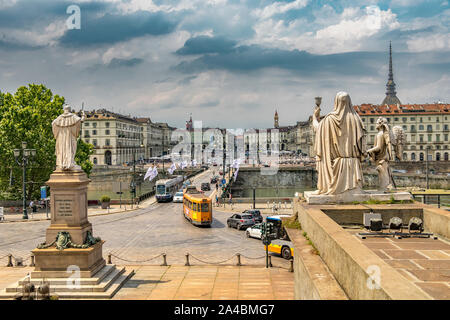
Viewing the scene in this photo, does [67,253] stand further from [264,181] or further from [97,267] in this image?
[264,181]

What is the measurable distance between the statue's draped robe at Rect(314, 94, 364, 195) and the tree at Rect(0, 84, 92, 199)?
33.3 metres

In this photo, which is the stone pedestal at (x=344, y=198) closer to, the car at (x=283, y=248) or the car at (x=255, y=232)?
the car at (x=283, y=248)

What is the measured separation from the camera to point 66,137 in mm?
14289

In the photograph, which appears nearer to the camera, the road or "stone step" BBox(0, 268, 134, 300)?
"stone step" BBox(0, 268, 134, 300)

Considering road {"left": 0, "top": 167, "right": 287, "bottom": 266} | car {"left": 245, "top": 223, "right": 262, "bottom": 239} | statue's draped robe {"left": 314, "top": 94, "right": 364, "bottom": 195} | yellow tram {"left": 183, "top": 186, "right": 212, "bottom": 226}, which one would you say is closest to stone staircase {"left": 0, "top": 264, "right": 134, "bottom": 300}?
road {"left": 0, "top": 167, "right": 287, "bottom": 266}

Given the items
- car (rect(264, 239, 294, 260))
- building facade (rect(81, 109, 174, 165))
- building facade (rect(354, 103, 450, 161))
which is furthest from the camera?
building facade (rect(81, 109, 174, 165))

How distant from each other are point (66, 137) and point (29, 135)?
28.1 metres

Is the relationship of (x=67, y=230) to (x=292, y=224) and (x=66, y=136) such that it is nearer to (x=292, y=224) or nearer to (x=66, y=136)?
(x=66, y=136)

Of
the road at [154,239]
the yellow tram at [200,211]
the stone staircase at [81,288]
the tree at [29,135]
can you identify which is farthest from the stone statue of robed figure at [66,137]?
the tree at [29,135]

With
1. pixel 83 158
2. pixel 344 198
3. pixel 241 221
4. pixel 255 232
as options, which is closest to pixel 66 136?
→ pixel 344 198

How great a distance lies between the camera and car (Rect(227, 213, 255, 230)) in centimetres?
2845

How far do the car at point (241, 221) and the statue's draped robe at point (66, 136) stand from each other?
16191 millimetres

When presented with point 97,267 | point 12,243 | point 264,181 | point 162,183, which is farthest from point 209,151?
point 97,267

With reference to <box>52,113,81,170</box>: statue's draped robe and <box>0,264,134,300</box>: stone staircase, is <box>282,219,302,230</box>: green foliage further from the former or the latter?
<box>52,113,81,170</box>: statue's draped robe
